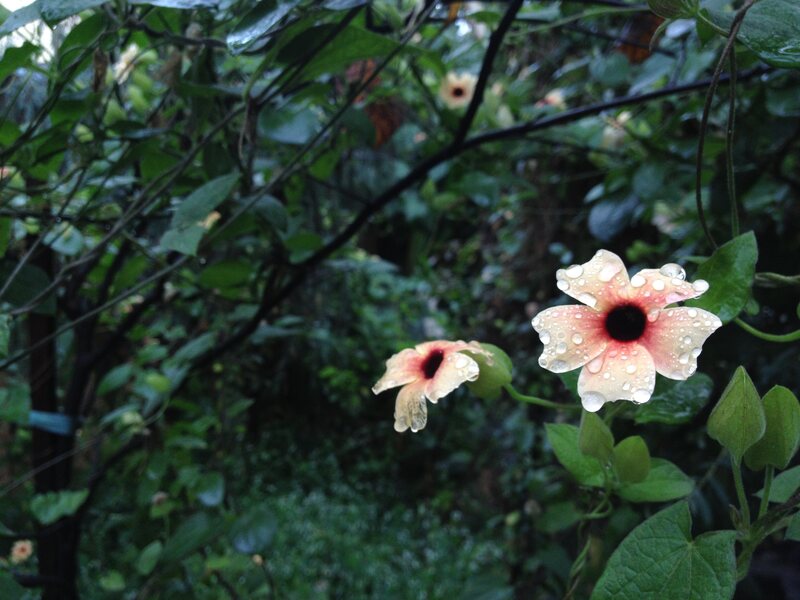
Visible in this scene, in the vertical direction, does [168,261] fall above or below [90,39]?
below

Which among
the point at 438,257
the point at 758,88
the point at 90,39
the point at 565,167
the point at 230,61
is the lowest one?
the point at 438,257

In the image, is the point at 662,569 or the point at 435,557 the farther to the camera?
the point at 435,557

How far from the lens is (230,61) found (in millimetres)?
957

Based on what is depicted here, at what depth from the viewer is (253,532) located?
1.03 m

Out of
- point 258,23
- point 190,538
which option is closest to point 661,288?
point 258,23

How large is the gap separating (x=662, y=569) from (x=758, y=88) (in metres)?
0.79

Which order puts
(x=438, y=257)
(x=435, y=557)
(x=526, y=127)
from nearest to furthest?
(x=526, y=127) → (x=435, y=557) → (x=438, y=257)

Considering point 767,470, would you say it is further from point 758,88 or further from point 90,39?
point 758,88

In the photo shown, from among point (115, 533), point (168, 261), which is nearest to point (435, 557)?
point (115, 533)

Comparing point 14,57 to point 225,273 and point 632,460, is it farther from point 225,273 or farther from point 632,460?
point 632,460

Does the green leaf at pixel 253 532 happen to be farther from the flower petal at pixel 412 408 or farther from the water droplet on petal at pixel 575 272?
the water droplet on petal at pixel 575 272

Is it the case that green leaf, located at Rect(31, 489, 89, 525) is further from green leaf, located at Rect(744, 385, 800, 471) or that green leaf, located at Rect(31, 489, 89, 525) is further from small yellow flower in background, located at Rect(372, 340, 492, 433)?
green leaf, located at Rect(744, 385, 800, 471)

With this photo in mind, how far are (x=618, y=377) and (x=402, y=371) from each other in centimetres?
15

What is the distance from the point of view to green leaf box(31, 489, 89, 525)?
0.90 m
